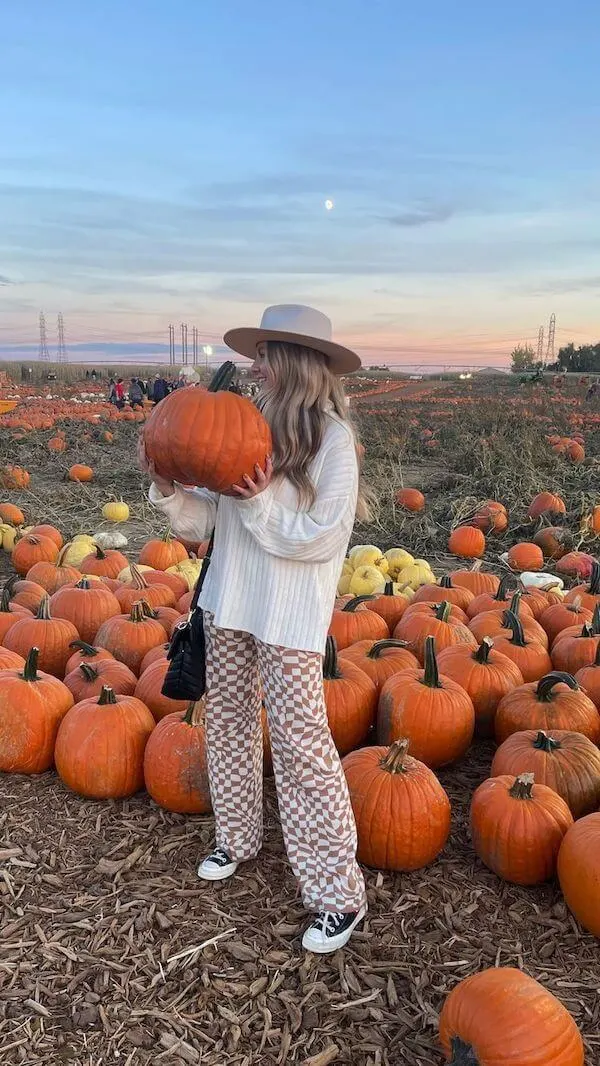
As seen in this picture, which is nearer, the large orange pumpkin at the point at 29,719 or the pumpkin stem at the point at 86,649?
the large orange pumpkin at the point at 29,719

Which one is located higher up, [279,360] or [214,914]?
[279,360]

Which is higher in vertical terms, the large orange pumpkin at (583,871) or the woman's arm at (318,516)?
the woman's arm at (318,516)

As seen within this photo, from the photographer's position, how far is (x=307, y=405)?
2445 millimetres

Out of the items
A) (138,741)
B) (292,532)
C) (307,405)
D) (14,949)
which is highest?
(307,405)

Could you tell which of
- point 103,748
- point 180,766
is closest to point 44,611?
point 103,748

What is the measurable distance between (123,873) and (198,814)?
1.47 ft

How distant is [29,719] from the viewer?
3.49m

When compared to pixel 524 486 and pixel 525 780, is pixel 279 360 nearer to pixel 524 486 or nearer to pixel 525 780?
pixel 525 780

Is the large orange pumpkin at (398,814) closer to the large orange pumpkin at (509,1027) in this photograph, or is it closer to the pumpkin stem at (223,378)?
the large orange pumpkin at (509,1027)

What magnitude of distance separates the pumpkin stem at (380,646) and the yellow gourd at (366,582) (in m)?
1.80

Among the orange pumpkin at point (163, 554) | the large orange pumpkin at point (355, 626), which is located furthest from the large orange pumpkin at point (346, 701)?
the orange pumpkin at point (163, 554)

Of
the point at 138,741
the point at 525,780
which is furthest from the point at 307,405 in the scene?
the point at 138,741

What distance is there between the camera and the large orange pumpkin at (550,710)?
3420 millimetres

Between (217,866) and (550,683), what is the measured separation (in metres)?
1.63
